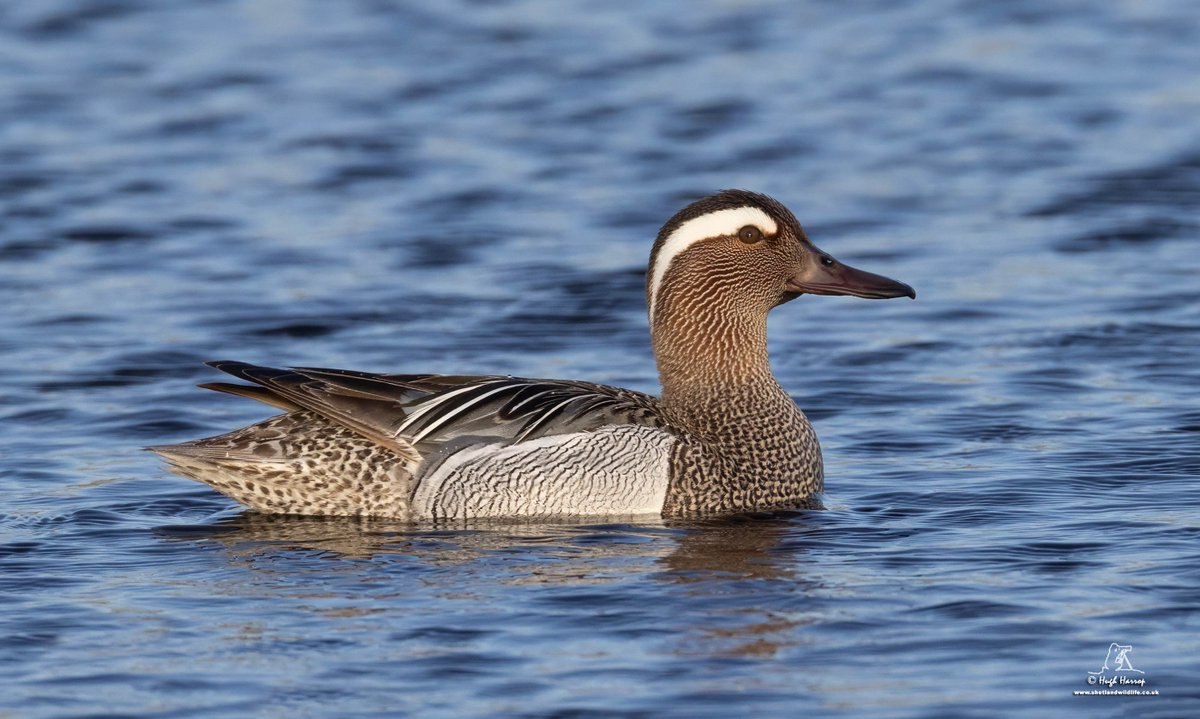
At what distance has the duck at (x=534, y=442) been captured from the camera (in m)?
9.34

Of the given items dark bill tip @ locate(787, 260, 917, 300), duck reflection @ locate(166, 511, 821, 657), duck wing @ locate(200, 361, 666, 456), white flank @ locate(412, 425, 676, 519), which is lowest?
duck reflection @ locate(166, 511, 821, 657)

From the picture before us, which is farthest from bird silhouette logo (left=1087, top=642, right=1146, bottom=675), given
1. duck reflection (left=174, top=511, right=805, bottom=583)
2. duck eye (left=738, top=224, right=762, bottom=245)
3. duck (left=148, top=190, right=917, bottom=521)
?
duck eye (left=738, top=224, right=762, bottom=245)

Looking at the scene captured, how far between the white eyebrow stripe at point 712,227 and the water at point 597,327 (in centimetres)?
132

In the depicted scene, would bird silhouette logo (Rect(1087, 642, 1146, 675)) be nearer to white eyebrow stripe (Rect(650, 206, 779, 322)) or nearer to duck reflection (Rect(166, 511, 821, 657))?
duck reflection (Rect(166, 511, 821, 657))

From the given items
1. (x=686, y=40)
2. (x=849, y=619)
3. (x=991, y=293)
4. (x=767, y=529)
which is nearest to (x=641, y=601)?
(x=849, y=619)

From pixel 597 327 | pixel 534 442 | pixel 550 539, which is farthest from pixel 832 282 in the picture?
pixel 597 327

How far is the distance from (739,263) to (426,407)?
64.6 inches

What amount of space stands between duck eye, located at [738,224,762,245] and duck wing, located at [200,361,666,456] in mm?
1014

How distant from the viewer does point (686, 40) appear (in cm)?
2127

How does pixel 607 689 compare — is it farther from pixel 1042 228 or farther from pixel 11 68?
pixel 11 68

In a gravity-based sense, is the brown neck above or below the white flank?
above

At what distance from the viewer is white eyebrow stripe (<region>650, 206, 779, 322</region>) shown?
989 cm

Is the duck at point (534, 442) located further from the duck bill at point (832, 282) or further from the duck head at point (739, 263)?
the duck bill at point (832, 282)

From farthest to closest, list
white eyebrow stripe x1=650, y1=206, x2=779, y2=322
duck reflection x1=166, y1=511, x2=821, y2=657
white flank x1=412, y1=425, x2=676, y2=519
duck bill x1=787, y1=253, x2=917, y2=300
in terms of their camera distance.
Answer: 1. duck bill x1=787, y1=253, x2=917, y2=300
2. white eyebrow stripe x1=650, y1=206, x2=779, y2=322
3. white flank x1=412, y1=425, x2=676, y2=519
4. duck reflection x1=166, y1=511, x2=821, y2=657
